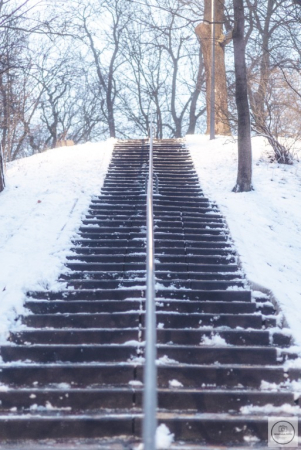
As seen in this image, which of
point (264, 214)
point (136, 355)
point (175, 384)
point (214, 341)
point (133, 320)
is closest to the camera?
point (175, 384)

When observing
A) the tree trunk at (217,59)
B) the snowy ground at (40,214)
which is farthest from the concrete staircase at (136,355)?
the tree trunk at (217,59)

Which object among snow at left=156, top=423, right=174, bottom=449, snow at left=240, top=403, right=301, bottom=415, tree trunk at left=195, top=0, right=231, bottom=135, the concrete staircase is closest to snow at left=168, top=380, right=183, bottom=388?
the concrete staircase

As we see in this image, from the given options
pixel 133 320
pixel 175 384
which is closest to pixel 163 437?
pixel 175 384

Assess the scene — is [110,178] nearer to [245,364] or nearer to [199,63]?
[245,364]

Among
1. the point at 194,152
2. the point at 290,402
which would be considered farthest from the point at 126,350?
the point at 194,152

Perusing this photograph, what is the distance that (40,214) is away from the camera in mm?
9344

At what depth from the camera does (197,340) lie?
584 centimetres

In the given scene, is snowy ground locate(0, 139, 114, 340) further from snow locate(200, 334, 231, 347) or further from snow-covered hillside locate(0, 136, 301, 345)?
snow locate(200, 334, 231, 347)

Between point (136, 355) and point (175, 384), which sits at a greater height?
point (136, 355)

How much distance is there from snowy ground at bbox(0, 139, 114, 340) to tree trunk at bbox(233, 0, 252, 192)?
307 cm

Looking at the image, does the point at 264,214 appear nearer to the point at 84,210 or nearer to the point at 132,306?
the point at 84,210

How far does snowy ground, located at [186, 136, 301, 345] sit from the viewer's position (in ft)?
23.0

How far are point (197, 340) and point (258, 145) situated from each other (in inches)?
399

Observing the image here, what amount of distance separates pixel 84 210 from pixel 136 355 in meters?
4.43
